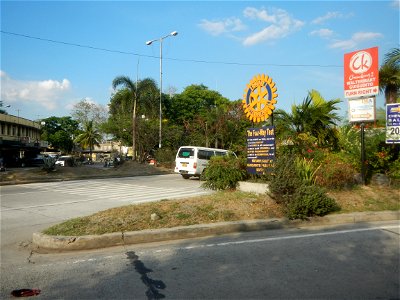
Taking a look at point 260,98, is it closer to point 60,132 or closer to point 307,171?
point 307,171

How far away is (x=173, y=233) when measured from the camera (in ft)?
21.3

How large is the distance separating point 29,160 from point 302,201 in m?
42.5

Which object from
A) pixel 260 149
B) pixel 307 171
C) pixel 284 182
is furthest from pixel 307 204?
pixel 260 149

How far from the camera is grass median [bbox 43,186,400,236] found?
6.67 metres

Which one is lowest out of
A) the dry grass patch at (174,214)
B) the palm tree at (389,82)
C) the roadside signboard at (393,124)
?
the dry grass patch at (174,214)

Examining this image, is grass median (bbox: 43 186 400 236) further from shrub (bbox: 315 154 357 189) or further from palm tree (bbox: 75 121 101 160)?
palm tree (bbox: 75 121 101 160)

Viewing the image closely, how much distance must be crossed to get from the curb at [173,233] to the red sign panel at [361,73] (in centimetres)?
441

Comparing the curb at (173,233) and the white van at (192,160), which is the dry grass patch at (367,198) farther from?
the white van at (192,160)

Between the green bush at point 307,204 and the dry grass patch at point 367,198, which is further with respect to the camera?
the dry grass patch at point 367,198

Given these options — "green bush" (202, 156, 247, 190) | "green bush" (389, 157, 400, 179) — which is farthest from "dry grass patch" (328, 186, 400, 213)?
"green bush" (202, 156, 247, 190)

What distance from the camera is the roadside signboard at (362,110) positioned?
10.7m

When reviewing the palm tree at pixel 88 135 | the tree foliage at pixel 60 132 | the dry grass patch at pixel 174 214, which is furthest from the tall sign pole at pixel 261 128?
the tree foliage at pixel 60 132

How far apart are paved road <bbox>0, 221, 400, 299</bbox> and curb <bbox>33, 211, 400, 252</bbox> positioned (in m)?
0.24

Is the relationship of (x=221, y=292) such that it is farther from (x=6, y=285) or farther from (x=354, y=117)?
(x=354, y=117)
